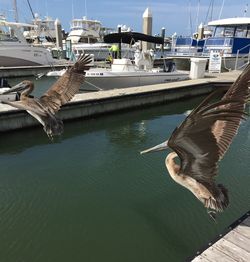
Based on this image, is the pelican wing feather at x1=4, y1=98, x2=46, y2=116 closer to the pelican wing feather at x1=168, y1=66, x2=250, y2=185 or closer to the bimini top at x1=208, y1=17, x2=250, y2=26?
the pelican wing feather at x1=168, y1=66, x2=250, y2=185

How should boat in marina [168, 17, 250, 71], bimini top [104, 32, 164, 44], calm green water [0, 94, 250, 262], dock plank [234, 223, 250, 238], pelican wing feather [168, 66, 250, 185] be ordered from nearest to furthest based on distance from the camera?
pelican wing feather [168, 66, 250, 185] < dock plank [234, 223, 250, 238] < calm green water [0, 94, 250, 262] < bimini top [104, 32, 164, 44] < boat in marina [168, 17, 250, 71]

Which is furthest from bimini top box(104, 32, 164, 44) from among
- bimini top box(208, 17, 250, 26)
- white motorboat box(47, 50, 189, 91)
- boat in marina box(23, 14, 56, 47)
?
boat in marina box(23, 14, 56, 47)

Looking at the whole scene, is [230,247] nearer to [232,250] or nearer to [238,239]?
[232,250]

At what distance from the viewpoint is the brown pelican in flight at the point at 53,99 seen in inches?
221

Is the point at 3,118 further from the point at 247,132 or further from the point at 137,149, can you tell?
the point at 247,132

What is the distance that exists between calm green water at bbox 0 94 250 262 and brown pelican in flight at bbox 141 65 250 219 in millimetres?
1949

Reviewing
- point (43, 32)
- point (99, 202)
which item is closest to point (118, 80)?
point (99, 202)

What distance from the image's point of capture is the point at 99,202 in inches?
264

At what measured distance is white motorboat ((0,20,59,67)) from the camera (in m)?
25.0

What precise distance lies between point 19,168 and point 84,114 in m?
4.52

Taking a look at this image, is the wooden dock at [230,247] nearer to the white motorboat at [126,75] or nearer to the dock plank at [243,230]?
the dock plank at [243,230]

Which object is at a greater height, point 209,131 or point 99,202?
point 209,131

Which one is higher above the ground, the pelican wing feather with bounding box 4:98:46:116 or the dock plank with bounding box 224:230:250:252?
the pelican wing feather with bounding box 4:98:46:116

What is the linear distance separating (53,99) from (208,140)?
3.64 meters
